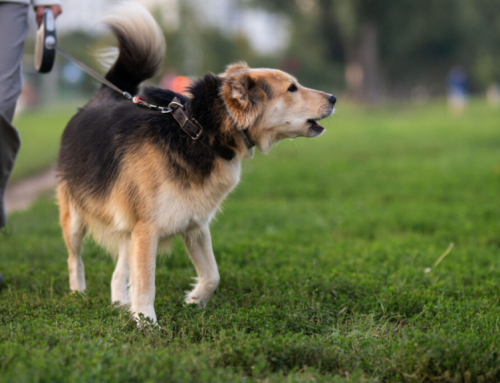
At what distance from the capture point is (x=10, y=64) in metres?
4.68

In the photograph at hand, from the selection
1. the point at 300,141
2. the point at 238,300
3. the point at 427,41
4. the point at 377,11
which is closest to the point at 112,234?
the point at 238,300

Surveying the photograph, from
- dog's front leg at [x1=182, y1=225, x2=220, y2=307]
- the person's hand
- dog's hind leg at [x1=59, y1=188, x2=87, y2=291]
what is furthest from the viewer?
the person's hand

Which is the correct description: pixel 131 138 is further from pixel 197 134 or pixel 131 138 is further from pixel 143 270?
pixel 143 270

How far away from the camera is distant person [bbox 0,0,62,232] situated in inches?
183

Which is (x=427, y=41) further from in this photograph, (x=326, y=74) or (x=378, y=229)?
(x=378, y=229)

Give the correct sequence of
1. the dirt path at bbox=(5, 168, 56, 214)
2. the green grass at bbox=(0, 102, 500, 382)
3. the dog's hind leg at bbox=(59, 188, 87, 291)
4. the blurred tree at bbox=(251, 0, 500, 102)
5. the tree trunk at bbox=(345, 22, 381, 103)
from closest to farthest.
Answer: the green grass at bbox=(0, 102, 500, 382) → the dog's hind leg at bbox=(59, 188, 87, 291) → the dirt path at bbox=(5, 168, 56, 214) → the blurred tree at bbox=(251, 0, 500, 102) → the tree trunk at bbox=(345, 22, 381, 103)

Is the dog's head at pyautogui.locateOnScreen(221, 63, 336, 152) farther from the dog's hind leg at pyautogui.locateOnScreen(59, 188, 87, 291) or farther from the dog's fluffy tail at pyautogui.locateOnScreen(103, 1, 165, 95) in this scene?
the dog's hind leg at pyautogui.locateOnScreen(59, 188, 87, 291)

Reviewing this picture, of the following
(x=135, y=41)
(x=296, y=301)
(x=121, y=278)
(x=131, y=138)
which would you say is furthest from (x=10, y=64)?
(x=296, y=301)

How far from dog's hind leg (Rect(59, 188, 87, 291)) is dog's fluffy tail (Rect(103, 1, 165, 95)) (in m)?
1.19

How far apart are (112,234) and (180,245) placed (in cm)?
177

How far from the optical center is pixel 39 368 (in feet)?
9.63

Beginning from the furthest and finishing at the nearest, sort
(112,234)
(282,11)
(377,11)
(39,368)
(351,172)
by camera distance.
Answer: (282,11), (377,11), (351,172), (112,234), (39,368)

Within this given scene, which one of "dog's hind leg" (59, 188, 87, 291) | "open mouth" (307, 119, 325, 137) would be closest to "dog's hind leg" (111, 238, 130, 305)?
"dog's hind leg" (59, 188, 87, 291)

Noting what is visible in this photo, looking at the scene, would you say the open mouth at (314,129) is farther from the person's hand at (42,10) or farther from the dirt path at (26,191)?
the dirt path at (26,191)
